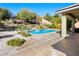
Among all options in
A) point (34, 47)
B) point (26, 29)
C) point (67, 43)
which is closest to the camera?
point (34, 47)

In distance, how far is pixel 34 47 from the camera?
13797mm

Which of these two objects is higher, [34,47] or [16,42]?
[16,42]

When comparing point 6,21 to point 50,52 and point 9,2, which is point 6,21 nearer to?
point 9,2

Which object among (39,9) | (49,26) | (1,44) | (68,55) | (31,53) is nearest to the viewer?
(68,55)

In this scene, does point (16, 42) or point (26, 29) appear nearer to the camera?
point (16, 42)

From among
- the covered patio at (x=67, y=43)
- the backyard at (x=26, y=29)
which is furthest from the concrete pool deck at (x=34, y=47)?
the covered patio at (x=67, y=43)

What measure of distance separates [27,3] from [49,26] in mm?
3117

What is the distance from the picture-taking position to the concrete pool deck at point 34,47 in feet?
40.7

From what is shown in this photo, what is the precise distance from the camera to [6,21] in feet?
50.1

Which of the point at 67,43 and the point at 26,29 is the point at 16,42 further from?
the point at 67,43

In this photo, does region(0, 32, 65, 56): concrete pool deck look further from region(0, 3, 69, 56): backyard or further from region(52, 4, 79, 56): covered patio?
region(52, 4, 79, 56): covered patio

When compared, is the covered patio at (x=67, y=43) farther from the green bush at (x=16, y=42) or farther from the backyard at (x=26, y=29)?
the green bush at (x=16, y=42)

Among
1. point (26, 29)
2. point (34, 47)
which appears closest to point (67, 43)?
point (34, 47)

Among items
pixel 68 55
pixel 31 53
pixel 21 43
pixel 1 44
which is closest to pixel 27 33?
pixel 21 43
